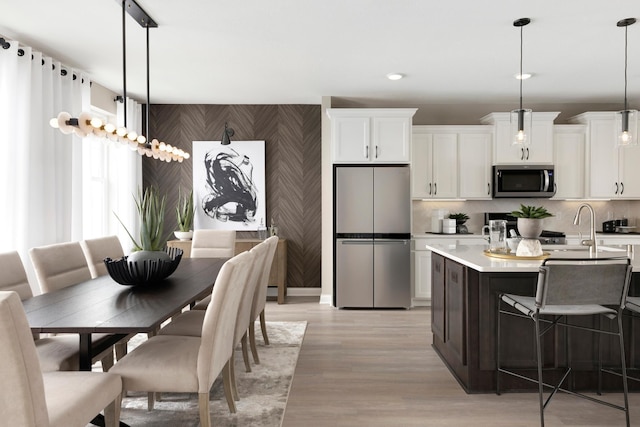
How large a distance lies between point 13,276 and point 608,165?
6.16m

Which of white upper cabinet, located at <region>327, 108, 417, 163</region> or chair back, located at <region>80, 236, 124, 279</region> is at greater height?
white upper cabinet, located at <region>327, 108, 417, 163</region>

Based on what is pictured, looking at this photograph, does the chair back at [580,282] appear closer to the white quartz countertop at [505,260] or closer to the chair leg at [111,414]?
the white quartz countertop at [505,260]

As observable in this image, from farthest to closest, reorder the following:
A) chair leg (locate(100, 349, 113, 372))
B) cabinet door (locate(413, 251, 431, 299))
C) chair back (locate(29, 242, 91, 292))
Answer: cabinet door (locate(413, 251, 431, 299))
chair back (locate(29, 242, 91, 292))
chair leg (locate(100, 349, 113, 372))

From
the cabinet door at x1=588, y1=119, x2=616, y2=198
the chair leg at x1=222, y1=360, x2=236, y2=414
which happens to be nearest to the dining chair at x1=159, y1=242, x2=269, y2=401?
the chair leg at x1=222, y1=360, x2=236, y2=414

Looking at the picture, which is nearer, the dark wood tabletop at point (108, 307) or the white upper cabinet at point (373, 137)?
the dark wood tabletop at point (108, 307)

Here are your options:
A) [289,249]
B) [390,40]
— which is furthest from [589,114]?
[289,249]

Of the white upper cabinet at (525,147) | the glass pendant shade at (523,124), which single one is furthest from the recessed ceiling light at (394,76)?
the white upper cabinet at (525,147)

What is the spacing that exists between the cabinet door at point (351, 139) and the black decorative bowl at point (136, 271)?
2.92 meters

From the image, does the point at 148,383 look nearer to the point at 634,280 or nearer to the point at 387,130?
the point at 634,280

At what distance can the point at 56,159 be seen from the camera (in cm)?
400

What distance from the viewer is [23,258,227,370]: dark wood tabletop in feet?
6.20

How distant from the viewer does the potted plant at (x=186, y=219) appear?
5590mm

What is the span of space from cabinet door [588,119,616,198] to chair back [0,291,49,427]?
5971mm

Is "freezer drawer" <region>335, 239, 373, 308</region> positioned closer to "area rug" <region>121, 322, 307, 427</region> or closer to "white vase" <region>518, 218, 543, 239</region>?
"area rug" <region>121, 322, 307, 427</region>
